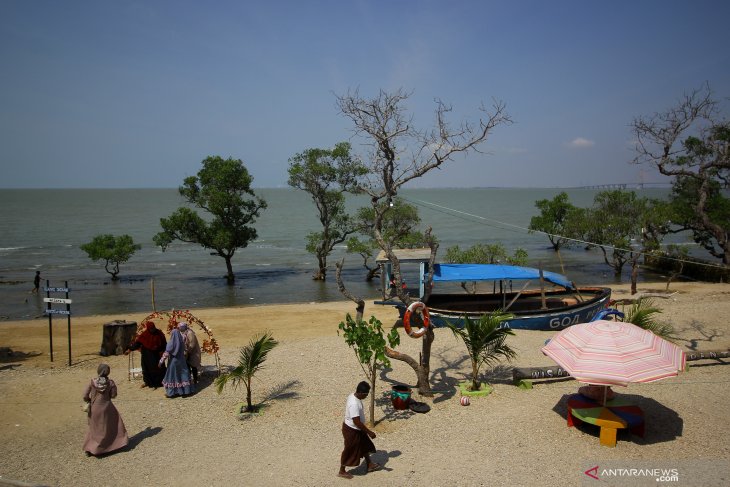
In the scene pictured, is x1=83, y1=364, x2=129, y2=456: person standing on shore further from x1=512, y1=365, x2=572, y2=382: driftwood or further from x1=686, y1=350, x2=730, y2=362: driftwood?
x1=686, y1=350, x2=730, y2=362: driftwood

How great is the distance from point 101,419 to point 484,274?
1123cm

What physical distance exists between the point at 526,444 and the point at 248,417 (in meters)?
4.94

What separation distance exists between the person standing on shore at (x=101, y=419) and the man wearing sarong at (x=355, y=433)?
390cm

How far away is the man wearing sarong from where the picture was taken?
6.95 m

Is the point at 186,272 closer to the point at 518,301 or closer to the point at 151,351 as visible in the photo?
the point at 518,301

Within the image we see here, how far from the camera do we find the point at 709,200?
32312 mm

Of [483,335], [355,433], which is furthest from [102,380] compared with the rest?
[483,335]

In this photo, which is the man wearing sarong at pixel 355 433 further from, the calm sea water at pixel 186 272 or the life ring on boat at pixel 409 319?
the calm sea water at pixel 186 272

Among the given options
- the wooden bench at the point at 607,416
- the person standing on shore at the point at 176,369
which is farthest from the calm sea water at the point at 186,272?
the wooden bench at the point at 607,416

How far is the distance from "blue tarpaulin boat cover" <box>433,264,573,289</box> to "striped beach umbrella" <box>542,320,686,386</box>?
739 cm

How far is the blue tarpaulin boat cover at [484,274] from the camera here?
15.8 metres

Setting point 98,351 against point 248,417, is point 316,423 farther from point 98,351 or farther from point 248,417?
point 98,351

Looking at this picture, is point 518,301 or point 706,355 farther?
point 518,301

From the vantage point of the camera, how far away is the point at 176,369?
419 inches
